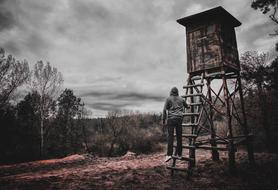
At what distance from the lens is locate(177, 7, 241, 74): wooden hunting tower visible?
9898 mm

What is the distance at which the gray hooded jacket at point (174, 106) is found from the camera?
752cm

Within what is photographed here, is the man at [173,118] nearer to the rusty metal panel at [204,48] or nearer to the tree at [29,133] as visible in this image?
the rusty metal panel at [204,48]

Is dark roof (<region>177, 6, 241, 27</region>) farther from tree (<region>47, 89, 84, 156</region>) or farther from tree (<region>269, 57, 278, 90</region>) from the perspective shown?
tree (<region>47, 89, 84, 156</region>)

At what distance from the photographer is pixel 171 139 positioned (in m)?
7.44

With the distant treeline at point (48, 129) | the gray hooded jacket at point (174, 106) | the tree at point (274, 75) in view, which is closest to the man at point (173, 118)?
the gray hooded jacket at point (174, 106)

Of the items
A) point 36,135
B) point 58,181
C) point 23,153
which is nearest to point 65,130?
point 36,135

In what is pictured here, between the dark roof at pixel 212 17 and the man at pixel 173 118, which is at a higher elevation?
the dark roof at pixel 212 17

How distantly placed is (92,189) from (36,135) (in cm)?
2903

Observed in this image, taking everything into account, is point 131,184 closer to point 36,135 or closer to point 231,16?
point 231,16

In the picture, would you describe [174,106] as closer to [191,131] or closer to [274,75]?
[191,131]

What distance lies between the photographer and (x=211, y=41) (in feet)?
33.2

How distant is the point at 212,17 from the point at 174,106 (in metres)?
5.39

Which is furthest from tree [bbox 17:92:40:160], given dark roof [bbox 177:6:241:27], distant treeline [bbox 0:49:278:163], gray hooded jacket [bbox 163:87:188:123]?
gray hooded jacket [bbox 163:87:188:123]

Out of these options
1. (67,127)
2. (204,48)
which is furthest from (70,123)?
(204,48)
